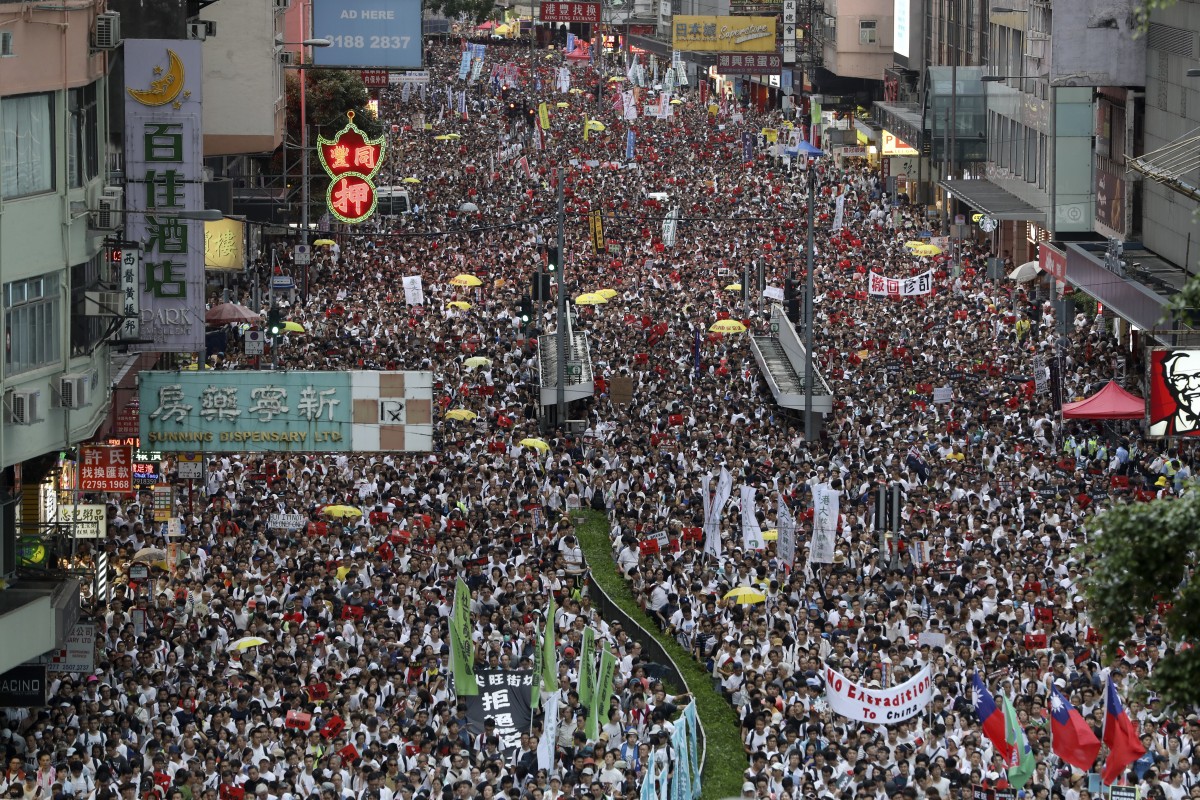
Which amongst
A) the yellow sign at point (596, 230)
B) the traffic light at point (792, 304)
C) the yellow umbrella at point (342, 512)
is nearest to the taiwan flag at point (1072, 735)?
the yellow umbrella at point (342, 512)

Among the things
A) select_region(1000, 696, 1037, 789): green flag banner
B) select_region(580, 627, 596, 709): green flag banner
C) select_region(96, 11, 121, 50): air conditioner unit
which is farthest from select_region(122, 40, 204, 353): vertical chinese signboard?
select_region(1000, 696, 1037, 789): green flag banner

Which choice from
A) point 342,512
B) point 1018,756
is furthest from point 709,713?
point 342,512

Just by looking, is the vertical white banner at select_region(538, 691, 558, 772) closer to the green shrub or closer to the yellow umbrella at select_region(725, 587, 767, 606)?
the green shrub

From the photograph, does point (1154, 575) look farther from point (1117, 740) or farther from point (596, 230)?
point (596, 230)

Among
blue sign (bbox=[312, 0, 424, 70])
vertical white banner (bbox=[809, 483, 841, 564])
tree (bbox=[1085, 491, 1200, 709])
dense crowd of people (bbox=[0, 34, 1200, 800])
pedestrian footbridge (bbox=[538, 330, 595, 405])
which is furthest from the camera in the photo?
blue sign (bbox=[312, 0, 424, 70])

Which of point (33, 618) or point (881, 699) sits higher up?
point (33, 618)

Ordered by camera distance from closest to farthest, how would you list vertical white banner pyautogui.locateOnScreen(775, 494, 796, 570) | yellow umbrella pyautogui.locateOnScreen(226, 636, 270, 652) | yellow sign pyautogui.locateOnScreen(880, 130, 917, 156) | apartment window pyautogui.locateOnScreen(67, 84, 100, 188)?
apartment window pyautogui.locateOnScreen(67, 84, 100, 188) → yellow umbrella pyautogui.locateOnScreen(226, 636, 270, 652) → vertical white banner pyautogui.locateOnScreen(775, 494, 796, 570) → yellow sign pyautogui.locateOnScreen(880, 130, 917, 156)

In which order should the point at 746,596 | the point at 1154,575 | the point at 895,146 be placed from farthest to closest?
the point at 895,146
the point at 746,596
the point at 1154,575
